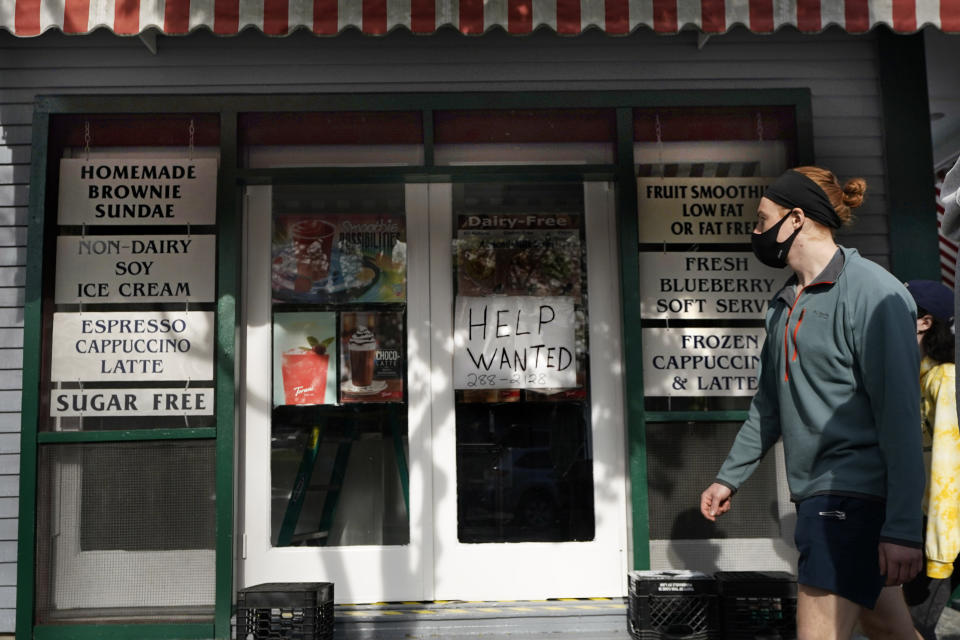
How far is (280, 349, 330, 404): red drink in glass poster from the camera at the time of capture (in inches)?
222

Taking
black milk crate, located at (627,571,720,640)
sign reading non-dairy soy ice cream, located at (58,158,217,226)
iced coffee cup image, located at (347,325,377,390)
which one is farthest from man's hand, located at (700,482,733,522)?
sign reading non-dairy soy ice cream, located at (58,158,217,226)

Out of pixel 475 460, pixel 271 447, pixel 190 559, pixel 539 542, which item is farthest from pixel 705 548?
pixel 190 559

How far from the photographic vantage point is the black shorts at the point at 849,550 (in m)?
2.76

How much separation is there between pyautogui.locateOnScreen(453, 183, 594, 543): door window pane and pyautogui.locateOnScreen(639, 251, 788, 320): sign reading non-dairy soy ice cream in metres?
0.42

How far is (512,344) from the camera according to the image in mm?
5688

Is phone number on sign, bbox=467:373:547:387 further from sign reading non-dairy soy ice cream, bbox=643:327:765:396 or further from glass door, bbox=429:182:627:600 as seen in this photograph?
sign reading non-dairy soy ice cream, bbox=643:327:765:396

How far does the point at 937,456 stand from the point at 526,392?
2.73m

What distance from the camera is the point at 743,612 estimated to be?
493cm

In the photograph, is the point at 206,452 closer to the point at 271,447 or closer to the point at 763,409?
the point at 271,447

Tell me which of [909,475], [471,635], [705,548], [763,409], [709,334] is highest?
[709,334]

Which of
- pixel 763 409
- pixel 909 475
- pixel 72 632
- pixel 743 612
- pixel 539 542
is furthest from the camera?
pixel 539 542

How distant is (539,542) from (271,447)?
1.65 meters

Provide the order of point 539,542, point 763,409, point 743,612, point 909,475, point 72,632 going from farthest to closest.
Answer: point 539,542 → point 72,632 → point 743,612 → point 763,409 → point 909,475

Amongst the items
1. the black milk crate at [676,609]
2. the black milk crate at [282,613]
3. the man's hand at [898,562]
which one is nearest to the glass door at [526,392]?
the black milk crate at [676,609]
